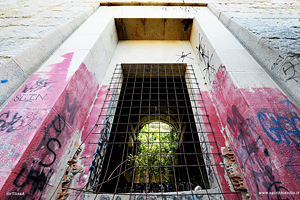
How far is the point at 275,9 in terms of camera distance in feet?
14.2

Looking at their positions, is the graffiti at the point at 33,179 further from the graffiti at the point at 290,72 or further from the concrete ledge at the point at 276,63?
the graffiti at the point at 290,72

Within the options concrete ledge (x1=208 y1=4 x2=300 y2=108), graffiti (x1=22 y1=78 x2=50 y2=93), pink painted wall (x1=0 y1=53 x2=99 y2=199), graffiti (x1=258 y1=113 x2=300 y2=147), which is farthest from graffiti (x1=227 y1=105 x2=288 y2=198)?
graffiti (x1=22 y1=78 x2=50 y2=93)

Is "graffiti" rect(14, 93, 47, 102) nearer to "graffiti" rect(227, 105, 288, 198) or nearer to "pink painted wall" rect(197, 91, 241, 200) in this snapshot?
"pink painted wall" rect(197, 91, 241, 200)

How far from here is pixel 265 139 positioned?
1.81 m

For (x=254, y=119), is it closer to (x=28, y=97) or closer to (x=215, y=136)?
(x=215, y=136)

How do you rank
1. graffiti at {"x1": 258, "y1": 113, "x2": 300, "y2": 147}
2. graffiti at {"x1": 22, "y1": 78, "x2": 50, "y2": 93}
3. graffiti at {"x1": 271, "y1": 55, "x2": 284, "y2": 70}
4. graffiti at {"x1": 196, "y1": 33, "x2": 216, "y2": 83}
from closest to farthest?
graffiti at {"x1": 258, "y1": 113, "x2": 300, "y2": 147} → graffiti at {"x1": 22, "y1": 78, "x2": 50, "y2": 93} → graffiti at {"x1": 271, "y1": 55, "x2": 284, "y2": 70} → graffiti at {"x1": 196, "y1": 33, "x2": 216, "y2": 83}

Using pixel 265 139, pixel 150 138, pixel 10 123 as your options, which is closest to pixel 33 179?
pixel 10 123

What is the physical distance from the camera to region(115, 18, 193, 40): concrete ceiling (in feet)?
15.4

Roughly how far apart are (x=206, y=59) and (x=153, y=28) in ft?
7.84

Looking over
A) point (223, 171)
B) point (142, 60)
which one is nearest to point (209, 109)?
point (223, 171)

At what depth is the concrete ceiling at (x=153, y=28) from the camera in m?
4.68

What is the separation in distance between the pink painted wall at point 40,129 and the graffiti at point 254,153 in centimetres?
290

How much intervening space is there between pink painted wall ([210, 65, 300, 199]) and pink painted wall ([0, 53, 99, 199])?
2.91m

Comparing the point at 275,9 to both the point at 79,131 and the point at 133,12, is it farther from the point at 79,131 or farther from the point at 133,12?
the point at 79,131
